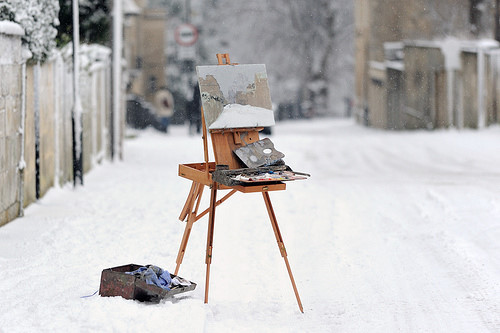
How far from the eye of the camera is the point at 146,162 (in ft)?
62.3

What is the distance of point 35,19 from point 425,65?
1948 cm

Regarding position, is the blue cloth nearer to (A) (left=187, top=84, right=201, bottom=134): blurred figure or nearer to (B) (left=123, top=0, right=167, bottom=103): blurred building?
(A) (left=187, top=84, right=201, bottom=134): blurred figure

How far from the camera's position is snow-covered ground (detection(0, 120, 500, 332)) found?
20.8 feet

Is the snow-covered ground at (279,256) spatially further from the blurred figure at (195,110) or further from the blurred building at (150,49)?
the blurred building at (150,49)

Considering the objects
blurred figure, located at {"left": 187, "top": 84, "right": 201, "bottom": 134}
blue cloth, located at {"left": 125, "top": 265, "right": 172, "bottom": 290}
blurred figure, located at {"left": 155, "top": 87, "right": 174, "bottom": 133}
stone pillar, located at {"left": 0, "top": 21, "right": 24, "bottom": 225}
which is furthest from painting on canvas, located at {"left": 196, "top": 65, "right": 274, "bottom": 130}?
blurred figure, located at {"left": 155, "top": 87, "right": 174, "bottom": 133}

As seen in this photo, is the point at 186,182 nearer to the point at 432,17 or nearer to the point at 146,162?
the point at 146,162

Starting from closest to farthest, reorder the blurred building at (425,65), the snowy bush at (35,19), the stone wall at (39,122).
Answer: the stone wall at (39,122) < the snowy bush at (35,19) < the blurred building at (425,65)

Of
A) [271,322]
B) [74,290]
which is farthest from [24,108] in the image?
[271,322]

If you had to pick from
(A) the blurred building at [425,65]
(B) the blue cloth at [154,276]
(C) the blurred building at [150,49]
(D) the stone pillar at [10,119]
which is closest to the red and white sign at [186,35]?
(A) the blurred building at [425,65]

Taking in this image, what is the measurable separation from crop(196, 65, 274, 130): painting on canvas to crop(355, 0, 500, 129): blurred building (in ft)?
66.7

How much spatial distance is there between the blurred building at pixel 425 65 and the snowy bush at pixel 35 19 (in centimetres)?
1668

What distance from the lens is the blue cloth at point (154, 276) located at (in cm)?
659

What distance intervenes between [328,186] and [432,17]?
2677 cm

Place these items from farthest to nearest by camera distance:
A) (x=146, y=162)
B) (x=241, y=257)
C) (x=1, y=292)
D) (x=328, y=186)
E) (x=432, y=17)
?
(x=432, y=17) → (x=146, y=162) → (x=328, y=186) → (x=241, y=257) → (x=1, y=292)
